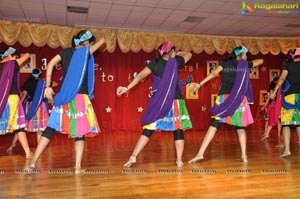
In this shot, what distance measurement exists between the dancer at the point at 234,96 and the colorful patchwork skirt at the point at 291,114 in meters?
0.64

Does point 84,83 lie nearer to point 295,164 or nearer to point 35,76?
point 35,76

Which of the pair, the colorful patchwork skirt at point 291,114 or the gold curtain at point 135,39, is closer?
the colorful patchwork skirt at point 291,114

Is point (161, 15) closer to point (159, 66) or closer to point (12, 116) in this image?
point (159, 66)

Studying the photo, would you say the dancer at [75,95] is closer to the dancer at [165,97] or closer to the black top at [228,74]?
the dancer at [165,97]

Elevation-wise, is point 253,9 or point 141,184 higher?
point 253,9

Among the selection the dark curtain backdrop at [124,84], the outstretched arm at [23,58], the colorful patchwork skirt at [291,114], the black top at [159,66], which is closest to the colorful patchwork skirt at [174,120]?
the black top at [159,66]

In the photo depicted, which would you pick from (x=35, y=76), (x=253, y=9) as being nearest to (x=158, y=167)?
(x=35, y=76)

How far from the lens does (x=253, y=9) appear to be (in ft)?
17.1

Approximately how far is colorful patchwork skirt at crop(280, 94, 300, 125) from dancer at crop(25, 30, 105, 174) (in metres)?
2.28

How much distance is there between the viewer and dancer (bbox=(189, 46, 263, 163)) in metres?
2.84

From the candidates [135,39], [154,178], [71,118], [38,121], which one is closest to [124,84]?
[135,39]

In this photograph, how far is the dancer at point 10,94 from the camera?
3049 mm

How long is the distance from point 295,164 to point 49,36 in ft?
17.1

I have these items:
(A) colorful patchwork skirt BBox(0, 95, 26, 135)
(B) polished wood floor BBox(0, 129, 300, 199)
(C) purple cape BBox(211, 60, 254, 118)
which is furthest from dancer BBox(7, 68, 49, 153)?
(C) purple cape BBox(211, 60, 254, 118)
